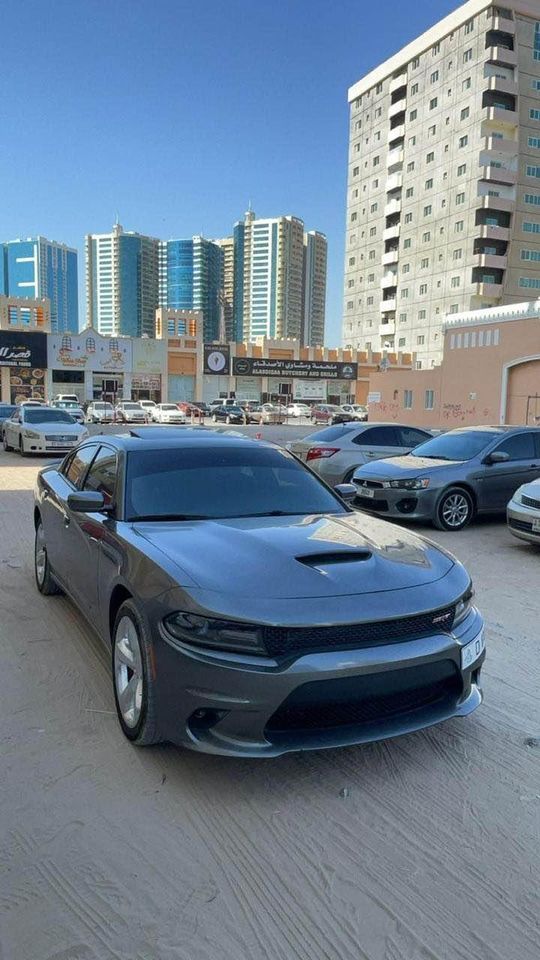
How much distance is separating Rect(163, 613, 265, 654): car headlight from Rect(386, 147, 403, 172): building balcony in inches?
3679

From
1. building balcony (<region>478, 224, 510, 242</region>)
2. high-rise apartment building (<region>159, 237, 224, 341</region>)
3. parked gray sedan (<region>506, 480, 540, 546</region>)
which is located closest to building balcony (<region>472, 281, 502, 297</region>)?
building balcony (<region>478, 224, 510, 242</region>)

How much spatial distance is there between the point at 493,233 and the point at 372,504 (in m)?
72.3

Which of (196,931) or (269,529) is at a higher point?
(269,529)

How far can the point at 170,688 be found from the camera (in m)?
2.78

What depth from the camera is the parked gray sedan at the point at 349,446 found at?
442 inches

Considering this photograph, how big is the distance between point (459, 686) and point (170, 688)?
1.32 meters

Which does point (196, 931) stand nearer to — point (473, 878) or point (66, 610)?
point (473, 878)

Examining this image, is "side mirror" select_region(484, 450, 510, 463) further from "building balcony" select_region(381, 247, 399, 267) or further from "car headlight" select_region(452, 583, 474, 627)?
"building balcony" select_region(381, 247, 399, 267)

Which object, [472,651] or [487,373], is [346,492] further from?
[487,373]

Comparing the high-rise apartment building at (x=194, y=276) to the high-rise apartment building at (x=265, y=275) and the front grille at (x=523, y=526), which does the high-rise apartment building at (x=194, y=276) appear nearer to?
the high-rise apartment building at (x=265, y=275)

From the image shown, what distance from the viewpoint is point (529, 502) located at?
7.44 meters

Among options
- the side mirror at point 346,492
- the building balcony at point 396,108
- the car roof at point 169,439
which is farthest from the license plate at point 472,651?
the building balcony at point 396,108

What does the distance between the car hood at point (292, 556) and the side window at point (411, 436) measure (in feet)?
27.2

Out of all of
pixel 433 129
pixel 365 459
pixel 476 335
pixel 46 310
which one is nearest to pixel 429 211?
pixel 433 129
